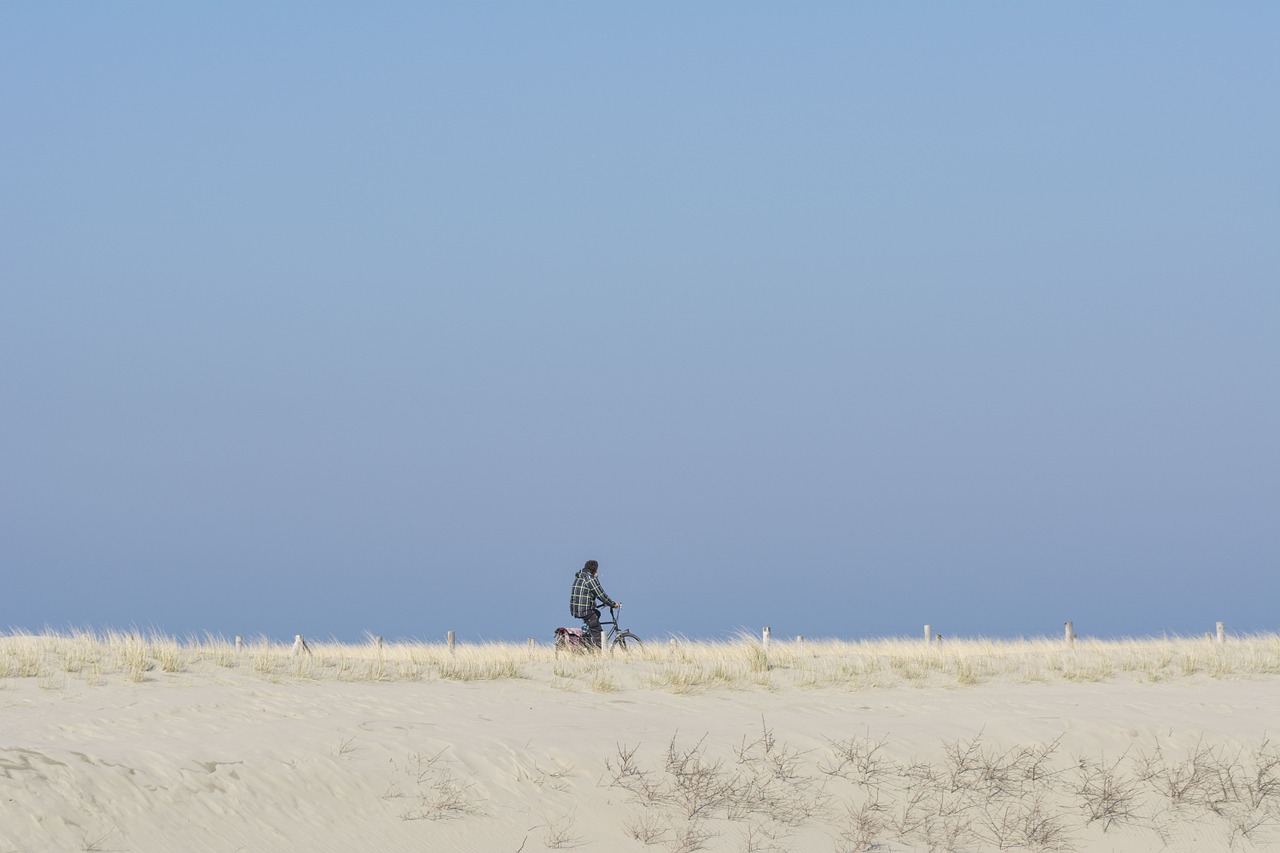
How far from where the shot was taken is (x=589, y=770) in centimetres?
1212

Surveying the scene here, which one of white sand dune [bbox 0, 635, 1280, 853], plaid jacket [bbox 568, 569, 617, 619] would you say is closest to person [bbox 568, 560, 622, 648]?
plaid jacket [bbox 568, 569, 617, 619]

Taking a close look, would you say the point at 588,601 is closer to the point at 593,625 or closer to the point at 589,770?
the point at 593,625

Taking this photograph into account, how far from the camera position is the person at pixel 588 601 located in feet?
72.9

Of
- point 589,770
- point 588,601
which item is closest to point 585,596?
point 588,601

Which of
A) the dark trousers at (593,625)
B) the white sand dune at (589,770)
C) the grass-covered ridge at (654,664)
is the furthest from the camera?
the dark trousers at (593,625)

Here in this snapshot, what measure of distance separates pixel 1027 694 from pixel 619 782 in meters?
8.04

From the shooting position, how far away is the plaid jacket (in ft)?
73.0

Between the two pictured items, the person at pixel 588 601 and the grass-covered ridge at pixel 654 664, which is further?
the person at pixel 588 601

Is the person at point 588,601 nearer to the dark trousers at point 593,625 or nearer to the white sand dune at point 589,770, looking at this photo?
the dark trousers at point 593,625

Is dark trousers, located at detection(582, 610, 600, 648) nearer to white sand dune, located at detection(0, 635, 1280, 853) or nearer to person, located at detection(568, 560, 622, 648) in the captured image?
person, located at detection(568, 560, 622, 648)

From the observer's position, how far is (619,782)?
39.1 feet

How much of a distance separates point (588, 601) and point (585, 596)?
94 millimetres

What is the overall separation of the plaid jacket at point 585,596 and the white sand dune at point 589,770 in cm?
542

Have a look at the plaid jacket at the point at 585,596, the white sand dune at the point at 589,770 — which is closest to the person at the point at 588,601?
the plaid jacket at the point at 585,596
